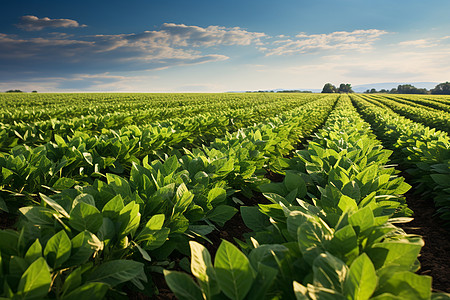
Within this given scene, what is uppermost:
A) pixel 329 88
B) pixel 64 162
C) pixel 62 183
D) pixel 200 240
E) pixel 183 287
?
pixel 329 88

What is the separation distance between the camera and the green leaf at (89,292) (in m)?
1.00

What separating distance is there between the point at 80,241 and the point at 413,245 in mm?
1382

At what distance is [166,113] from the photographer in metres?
15.0

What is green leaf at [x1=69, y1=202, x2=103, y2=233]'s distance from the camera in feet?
4.22

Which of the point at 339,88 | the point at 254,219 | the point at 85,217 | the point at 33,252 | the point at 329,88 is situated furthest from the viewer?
the point at 339,88

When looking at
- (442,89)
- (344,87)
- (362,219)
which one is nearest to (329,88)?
(344,87)

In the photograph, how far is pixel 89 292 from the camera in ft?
3.31

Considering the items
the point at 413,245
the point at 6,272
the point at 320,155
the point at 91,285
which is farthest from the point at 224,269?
the point at 320,155

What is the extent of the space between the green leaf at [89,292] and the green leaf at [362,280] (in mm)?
866

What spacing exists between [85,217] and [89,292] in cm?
39

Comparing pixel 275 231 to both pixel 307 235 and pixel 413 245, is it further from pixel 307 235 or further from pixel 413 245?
pixel 413 245

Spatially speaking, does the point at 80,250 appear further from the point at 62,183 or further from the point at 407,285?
the point at 62,183

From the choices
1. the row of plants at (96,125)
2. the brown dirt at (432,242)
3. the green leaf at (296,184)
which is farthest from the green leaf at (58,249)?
the row of plants at (96,125)

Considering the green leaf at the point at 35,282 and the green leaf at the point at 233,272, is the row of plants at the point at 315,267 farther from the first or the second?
the green leaf at the point at 35,282
